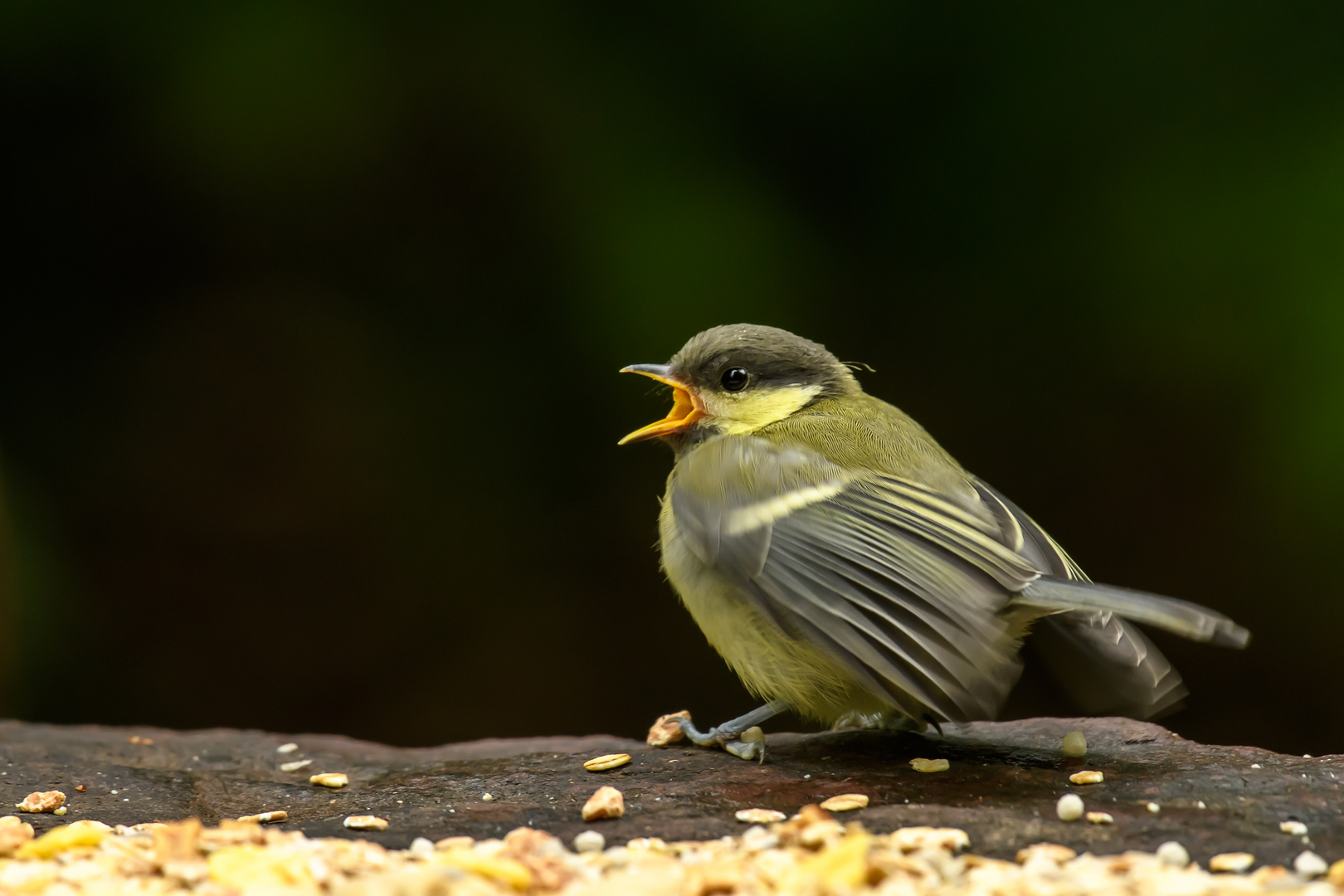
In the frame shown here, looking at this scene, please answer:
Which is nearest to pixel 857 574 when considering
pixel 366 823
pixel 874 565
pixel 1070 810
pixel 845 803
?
pixel 874 565

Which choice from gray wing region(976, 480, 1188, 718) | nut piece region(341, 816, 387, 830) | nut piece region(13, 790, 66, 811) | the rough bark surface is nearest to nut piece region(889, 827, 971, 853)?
the rough bark surface

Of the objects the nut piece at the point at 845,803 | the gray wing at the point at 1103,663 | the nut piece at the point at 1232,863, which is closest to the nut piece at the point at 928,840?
the nut piece at the point at 845,803

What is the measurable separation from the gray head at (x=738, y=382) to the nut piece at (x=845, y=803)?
822mm

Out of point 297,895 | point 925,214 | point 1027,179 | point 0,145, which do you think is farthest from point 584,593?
point 297,895

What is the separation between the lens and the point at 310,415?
3.69 m

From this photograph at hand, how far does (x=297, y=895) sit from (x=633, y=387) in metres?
2.24

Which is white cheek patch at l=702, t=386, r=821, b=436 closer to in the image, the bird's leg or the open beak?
the open beak

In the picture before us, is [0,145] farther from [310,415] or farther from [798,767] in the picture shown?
[798,767]

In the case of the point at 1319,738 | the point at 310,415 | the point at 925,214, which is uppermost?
the point at 925,214

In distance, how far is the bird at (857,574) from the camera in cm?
189

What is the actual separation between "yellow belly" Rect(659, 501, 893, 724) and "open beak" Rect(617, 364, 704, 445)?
32cm

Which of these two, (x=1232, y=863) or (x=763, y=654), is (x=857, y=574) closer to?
(x=763, y=654)

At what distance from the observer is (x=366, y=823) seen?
182 cm

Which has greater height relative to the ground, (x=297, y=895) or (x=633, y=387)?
(x=633, y=387)
